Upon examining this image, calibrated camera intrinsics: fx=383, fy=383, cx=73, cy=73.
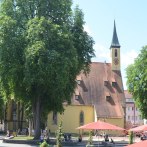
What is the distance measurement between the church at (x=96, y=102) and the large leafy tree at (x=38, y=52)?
26003 mm

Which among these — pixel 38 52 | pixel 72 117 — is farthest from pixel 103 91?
pixel 38 52

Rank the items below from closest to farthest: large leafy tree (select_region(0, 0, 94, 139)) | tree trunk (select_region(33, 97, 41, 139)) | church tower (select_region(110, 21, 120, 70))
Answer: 1. large leafy tree (select_region(0, 0, 94, 139))
2. tree trunk (select_region(33, 97, 41, 139))
3. church tower (select_region(110, 21, 120, 70))

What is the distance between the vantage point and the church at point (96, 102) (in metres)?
67.3

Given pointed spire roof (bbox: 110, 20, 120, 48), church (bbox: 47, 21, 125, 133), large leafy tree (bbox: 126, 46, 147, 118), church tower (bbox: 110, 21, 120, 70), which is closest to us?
large leafy tree (bbox: 126, 46, 147, 118)

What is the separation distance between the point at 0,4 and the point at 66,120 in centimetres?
3178

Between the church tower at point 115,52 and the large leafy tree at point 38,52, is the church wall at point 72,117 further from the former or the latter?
the large leafy tree at point 38,52

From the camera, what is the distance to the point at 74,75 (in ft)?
135

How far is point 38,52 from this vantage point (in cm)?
3559

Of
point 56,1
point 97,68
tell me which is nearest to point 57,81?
point 56,1

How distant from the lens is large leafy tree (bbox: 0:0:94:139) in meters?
36.2

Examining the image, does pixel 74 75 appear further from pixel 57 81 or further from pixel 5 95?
pixel 5 95

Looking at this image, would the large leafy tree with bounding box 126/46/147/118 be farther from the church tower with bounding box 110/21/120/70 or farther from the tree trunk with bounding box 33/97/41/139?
the church tower with bounding box 110/21/120/70

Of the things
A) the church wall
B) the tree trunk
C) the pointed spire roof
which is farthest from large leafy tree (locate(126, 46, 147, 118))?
the pointed spire roof

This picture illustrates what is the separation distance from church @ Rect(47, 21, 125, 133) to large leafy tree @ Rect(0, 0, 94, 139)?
85.3ft
